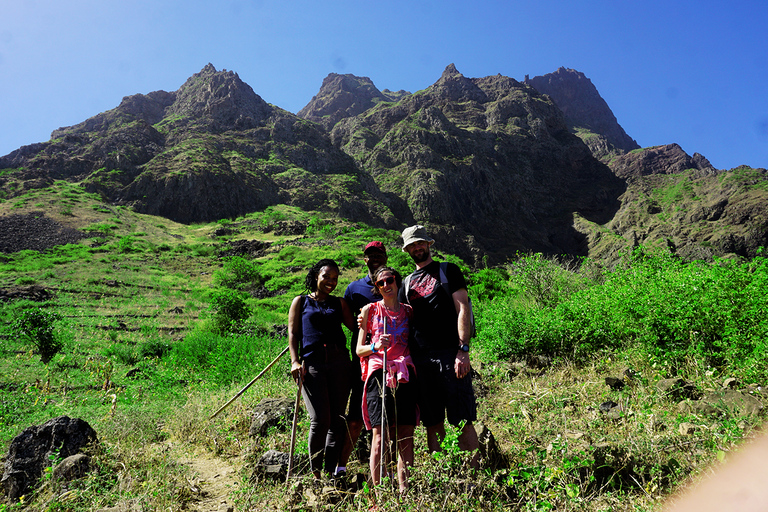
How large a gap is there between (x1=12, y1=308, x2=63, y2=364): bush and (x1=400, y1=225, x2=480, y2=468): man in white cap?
11314 mm

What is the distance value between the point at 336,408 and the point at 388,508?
924mm

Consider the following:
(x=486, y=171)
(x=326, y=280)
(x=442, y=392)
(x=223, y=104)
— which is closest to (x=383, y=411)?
(x=442, y=392)

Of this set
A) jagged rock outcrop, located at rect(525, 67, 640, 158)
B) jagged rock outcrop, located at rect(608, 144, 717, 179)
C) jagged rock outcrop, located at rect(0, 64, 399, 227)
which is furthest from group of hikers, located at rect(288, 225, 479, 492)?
jagged rock outcrop, located at rect(525, 67, 640, 158)

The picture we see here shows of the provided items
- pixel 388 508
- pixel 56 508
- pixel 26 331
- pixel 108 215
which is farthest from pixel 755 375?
pixel 108 215

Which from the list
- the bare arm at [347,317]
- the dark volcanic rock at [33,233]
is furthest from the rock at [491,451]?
the dark volcanic rock at [33,233]

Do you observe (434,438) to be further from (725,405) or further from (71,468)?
(71,468)

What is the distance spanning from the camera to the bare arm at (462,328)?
2510 millimetres

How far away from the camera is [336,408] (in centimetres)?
288

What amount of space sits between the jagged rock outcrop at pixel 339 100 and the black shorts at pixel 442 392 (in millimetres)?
132180

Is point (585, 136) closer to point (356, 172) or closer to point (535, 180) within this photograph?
point (535, 180)

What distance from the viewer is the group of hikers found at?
8.18ft

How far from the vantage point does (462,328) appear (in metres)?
2.58

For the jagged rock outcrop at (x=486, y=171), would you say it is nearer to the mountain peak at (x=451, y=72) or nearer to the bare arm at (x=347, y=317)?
the mountain peak at (x=451, y=72)

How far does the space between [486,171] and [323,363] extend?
290 feet
